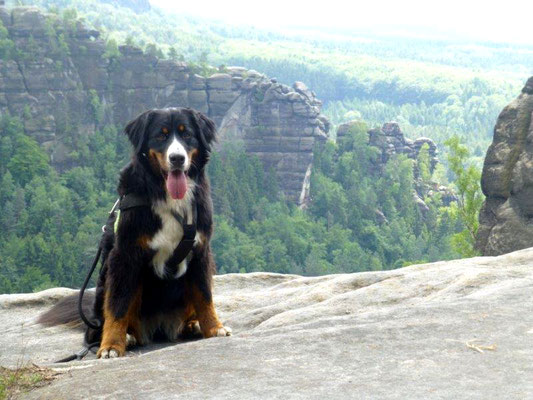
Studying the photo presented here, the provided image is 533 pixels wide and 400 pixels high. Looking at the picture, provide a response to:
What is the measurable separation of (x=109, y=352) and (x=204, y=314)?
30.6 inches

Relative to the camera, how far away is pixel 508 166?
26.4m

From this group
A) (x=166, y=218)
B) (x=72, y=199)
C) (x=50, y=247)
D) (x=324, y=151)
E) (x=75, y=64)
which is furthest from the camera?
(x=324, y=151)

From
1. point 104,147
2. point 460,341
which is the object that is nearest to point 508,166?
point 460,341

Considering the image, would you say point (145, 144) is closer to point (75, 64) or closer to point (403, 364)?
point (403, 364)

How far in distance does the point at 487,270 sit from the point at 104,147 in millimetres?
98090

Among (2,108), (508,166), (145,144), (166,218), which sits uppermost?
(145,144)

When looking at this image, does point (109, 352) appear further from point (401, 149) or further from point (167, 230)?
point (401, 149)

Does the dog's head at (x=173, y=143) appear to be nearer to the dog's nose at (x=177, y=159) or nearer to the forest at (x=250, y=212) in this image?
the dog's nose at (x=177, y=159)

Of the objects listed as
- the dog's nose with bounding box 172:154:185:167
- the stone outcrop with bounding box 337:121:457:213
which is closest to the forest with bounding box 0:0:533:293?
the stone outcrop with bounding box 337:121:457:213

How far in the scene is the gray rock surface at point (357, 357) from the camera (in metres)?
4.51

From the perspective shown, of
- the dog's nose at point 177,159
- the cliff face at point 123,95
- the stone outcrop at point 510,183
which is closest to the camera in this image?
the dog's nose at point 177,159

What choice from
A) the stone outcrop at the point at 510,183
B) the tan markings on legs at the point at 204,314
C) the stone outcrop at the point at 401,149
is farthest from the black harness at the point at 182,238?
the stone outcrop at the point at 401,149

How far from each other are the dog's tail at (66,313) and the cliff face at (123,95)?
91702 mm

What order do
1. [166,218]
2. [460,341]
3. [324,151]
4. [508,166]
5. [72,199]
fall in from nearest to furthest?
[460,341] < [166,218] < [508,166] < [72,199] < [324,151]
